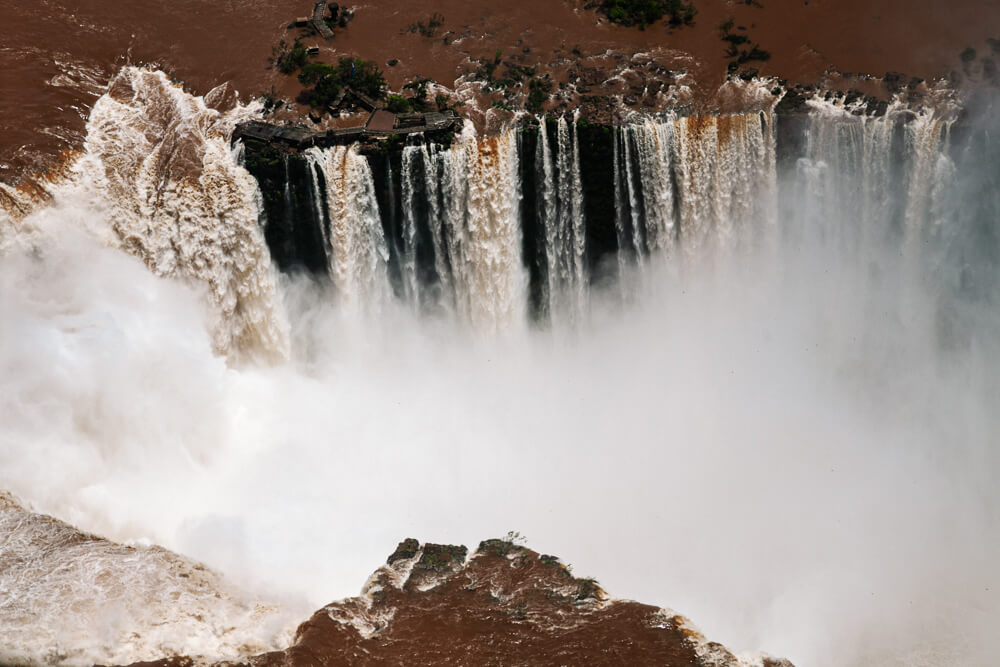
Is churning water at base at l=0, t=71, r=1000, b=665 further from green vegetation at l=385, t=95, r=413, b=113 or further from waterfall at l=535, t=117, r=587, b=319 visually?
green vegetation at l=385, t=95, r=413, b=113

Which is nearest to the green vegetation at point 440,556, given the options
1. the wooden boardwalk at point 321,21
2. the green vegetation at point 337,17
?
the wooden boardwalk at point 321,21

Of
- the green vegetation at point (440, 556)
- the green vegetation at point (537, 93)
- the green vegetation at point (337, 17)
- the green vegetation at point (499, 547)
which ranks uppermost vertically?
the green vegetation at point (337, 17)

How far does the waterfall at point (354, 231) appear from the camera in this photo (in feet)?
77.1

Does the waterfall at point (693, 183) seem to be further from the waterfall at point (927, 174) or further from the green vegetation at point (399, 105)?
the green vegetation at point (399, 105)

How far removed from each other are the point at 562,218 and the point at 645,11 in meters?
7.22

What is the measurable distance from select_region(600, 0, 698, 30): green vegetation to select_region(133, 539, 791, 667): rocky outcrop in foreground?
15558mm

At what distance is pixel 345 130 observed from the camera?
23828mm

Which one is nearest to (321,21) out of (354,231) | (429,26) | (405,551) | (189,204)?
(429,26)

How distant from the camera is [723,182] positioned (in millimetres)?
25062

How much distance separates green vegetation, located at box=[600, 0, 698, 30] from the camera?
2819cm

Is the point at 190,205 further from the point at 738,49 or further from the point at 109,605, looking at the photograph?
the point at 738,49

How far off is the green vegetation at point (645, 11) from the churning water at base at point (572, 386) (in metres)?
5.09

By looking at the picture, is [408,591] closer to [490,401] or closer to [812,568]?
[490,401]

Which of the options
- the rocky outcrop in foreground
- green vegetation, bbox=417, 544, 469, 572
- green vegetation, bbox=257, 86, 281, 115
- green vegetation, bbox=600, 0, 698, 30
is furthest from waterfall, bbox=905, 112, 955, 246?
green vegetation, bbox=257, 86, 281, 115
